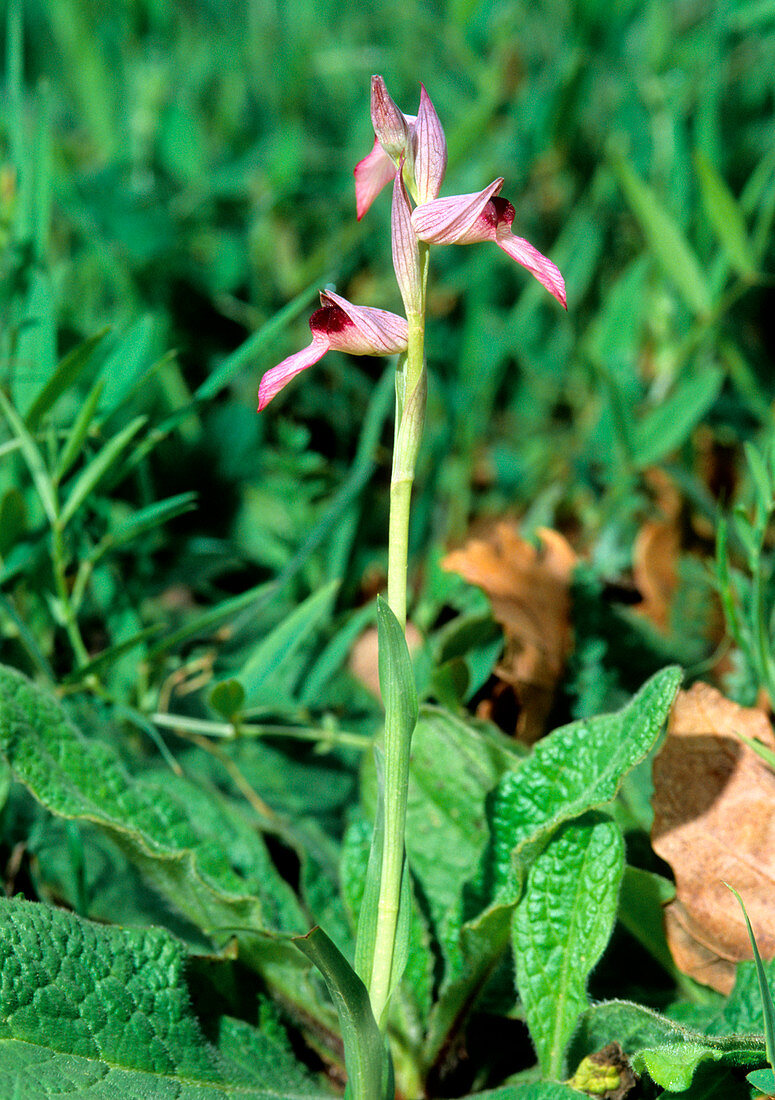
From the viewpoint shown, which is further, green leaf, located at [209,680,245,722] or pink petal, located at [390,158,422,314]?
green leaf, located at [209,680,245,722]

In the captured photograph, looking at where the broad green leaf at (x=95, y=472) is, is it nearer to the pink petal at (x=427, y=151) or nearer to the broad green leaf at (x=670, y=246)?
the pink petal at (x=427, y=151)

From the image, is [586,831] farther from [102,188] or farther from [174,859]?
[102,188]

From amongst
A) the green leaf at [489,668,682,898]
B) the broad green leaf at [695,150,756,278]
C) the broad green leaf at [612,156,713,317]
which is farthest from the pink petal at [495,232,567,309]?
the broad green leaf at [612,156,713,317]

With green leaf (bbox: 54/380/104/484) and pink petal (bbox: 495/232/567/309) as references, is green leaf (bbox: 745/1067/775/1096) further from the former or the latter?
green leaf (bbox: 54/380/104/484)

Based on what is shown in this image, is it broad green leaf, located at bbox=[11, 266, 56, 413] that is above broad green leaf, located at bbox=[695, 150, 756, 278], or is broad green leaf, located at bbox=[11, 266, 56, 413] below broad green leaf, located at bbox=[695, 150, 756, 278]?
below

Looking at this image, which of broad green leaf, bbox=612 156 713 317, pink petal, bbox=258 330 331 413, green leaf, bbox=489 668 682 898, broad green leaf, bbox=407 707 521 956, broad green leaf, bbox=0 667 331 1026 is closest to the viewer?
pink petal, bbox=258 330 331 413

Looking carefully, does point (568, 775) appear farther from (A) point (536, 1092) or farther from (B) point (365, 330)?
(B) point (365, 330)

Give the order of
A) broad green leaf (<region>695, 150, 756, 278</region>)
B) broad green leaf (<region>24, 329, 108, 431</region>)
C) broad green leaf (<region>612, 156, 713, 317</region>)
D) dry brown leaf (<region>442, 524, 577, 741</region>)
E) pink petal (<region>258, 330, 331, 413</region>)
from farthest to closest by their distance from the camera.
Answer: broad green leaf (<region>612, 156, 713, 317</region>) < broad green leaf (<region>695, 150, 756, 278</region>) < dry brown leaf (<region>442, 524, 577, 741</region>) < broad green leaf (<region>24, 329, 108, 431</region>) < pink petal (<region>258, 330, 331, 413</region>)

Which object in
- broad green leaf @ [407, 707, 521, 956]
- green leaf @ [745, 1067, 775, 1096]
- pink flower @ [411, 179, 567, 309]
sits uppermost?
pink flower @ [411, 179, 567, 309]
